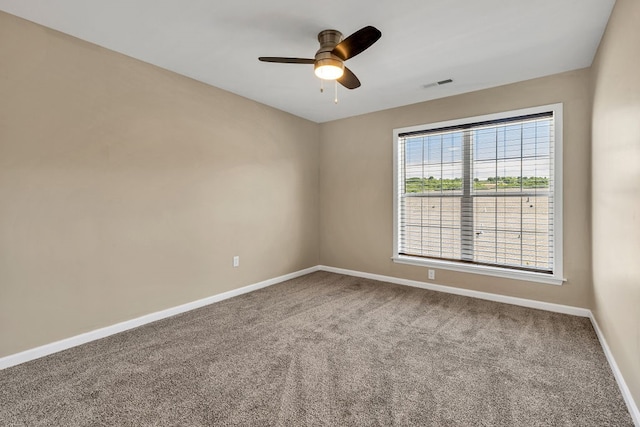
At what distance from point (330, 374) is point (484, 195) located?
2739 mm

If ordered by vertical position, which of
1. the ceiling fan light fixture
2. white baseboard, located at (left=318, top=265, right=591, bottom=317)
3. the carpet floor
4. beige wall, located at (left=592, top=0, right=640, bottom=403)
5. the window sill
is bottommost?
the carpet floor

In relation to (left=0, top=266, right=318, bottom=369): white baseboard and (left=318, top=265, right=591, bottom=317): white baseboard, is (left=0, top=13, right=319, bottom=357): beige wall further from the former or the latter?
(left=318, top=265, right=591, bottom=317): white baseboard

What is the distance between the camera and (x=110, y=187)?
8.57ft

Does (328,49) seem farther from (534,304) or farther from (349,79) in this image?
(534,304)

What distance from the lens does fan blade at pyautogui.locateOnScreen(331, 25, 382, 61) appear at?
1.91m

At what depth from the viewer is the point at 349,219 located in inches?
183

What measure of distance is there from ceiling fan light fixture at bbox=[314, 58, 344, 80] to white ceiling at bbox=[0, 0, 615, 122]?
248 mm

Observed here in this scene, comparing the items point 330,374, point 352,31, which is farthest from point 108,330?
point 352,31

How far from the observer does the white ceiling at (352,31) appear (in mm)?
2043

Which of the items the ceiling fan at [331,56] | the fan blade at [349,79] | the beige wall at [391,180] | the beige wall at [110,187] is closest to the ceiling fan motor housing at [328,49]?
the ceiling fan at [331,56]

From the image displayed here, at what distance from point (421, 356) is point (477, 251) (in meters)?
1.88

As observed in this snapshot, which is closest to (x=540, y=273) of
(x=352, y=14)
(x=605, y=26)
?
(x=605, y=26)

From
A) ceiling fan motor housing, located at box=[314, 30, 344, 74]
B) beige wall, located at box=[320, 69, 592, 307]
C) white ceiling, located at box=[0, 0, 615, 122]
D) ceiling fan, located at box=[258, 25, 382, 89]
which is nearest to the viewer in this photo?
white ceiling, located at box=[0, 0, 615, 122]

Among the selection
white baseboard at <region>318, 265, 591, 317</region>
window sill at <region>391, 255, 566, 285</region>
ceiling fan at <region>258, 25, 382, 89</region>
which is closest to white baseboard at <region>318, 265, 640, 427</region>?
white baseboard at <region>318, 265, 591, 317</region>
